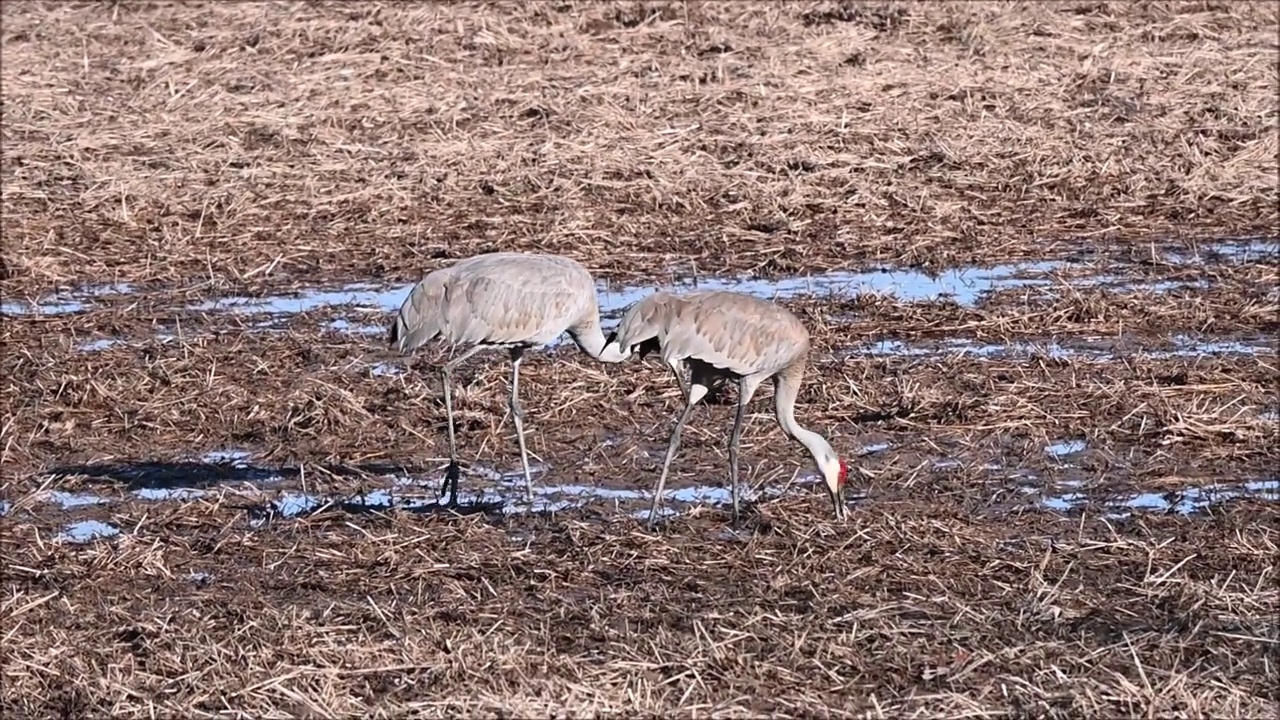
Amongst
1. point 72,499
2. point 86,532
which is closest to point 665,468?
point 86,532

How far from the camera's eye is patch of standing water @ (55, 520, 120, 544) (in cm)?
666

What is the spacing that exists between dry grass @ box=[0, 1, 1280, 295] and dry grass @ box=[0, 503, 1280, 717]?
3578 millimetres

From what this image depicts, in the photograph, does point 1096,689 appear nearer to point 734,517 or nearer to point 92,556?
point 734,517

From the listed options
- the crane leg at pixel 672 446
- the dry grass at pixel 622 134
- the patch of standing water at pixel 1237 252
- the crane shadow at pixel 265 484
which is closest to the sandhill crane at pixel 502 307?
the crane shadow at pixel 265 484

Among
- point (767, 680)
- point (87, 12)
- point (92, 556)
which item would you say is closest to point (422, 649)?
point (767, 680)

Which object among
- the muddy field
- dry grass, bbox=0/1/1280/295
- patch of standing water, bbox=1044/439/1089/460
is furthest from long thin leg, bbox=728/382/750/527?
dry grass, bbox=0/1/1280/295

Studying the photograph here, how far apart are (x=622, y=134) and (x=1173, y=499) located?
5.87 m

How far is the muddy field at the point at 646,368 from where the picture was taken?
5434mm

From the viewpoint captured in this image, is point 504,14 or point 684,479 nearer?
point 684,479

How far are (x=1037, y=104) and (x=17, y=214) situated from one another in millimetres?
6092

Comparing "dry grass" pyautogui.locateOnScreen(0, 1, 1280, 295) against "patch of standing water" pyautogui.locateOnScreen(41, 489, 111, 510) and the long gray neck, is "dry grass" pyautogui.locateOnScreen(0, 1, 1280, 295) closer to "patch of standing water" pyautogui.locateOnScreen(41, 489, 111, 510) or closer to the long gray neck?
the long gray neck

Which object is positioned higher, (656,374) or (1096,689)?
(1096,689)

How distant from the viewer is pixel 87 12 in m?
15.9

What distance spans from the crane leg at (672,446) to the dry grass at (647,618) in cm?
14
